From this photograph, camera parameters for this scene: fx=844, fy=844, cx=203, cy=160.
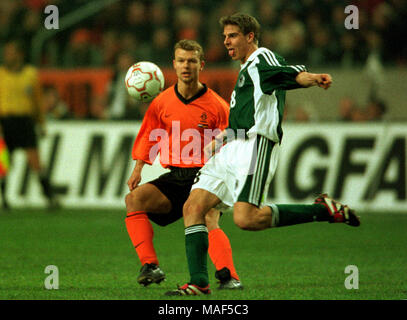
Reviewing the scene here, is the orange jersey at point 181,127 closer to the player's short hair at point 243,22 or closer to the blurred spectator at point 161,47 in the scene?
the player's short hair at point 243,22

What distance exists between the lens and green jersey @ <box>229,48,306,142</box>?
5848 mm

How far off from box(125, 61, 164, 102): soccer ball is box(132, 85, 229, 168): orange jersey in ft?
0.58

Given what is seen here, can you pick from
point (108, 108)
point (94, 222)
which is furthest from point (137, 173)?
point (108, 108)

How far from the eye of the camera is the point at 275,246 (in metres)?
9.38

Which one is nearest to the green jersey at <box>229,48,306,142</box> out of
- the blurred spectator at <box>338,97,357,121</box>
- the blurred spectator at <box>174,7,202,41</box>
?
the blurred spectator at <box>338,97,357,121</box>

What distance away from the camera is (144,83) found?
22.8ft

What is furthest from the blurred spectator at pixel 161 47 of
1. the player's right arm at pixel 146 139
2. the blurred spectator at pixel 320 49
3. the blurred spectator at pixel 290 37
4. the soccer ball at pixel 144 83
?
the player's right arm at pixel 146 139

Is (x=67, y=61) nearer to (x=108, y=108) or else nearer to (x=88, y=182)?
(x=108, y=108)

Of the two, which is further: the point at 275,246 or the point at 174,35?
the point at 174,35

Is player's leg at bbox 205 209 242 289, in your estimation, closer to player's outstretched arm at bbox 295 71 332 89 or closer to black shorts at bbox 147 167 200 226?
black shorts at bbox 147 167 200 226

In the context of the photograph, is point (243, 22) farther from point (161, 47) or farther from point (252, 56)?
point (161, 47)

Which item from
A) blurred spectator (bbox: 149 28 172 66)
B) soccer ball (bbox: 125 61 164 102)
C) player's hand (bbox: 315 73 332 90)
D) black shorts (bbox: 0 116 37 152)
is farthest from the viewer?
blurred spectator (bbox: 149 28 172 66)

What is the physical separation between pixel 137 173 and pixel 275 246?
3.24m

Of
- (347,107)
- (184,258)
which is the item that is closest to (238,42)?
(184,258)
